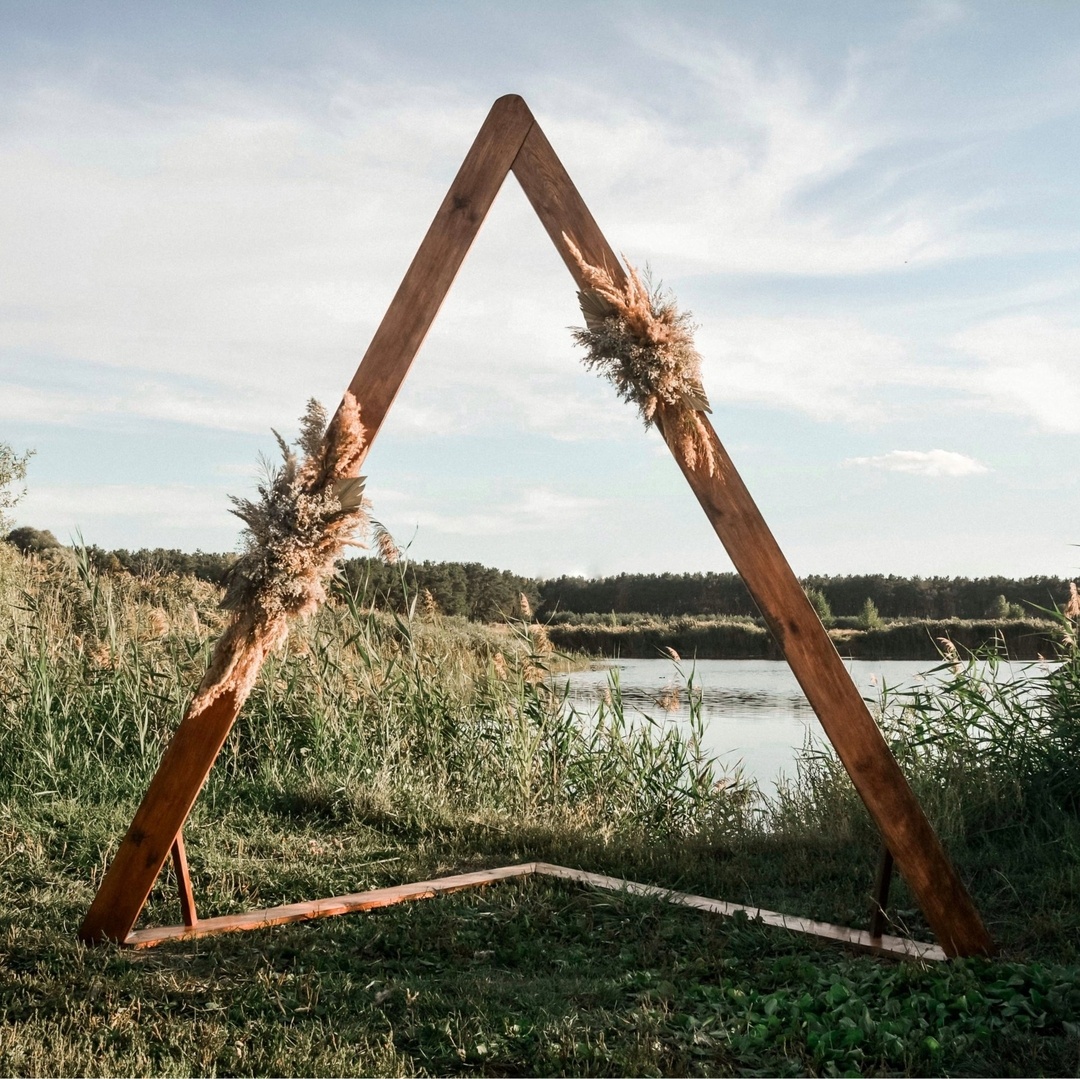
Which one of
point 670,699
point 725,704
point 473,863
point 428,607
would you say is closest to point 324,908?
point 473,863

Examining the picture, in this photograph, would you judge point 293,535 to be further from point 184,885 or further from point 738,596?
point 738,596

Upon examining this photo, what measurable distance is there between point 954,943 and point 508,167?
3040 millimetres

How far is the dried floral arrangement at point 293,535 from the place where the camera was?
3.09 meters

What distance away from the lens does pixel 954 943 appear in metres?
3.26

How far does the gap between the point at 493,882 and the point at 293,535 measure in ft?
6.33

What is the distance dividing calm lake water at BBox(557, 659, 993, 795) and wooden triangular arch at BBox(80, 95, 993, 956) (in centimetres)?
230

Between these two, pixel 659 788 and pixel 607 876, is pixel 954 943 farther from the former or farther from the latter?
pixel 659 788

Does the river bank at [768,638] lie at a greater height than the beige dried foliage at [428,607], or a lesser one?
lesser

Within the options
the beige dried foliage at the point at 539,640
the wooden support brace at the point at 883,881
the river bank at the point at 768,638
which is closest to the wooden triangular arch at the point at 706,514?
the wooden support brace at the point at 883,881

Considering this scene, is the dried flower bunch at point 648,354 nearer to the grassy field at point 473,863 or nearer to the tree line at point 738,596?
the grassy field at point 473,863

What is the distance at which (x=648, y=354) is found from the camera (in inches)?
122

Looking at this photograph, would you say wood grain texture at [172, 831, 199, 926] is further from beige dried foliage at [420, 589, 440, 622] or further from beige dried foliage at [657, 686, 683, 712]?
beige dried foliage at [657, 686, 683, 712]

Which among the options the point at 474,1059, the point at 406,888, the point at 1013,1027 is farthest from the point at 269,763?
the point at 1013,1027

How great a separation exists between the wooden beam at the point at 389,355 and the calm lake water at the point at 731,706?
295cm
